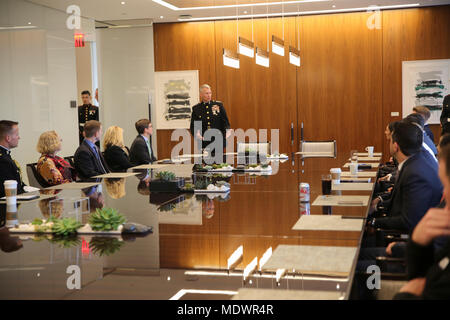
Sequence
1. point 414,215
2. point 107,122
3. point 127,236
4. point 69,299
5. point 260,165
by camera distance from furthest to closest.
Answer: point 107,122 → point 260,165 → point 414,215 → point 127,236 → point 69,299

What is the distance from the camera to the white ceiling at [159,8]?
965 centimetres

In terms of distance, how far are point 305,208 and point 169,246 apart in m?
1.21

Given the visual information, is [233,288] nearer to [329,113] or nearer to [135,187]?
[135,187]

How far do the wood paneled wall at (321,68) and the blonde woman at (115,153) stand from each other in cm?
509

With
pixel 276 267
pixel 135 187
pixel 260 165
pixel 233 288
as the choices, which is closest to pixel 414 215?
pixel 276 267

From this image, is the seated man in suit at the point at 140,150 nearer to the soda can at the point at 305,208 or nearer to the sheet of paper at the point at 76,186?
the sheet of paper at the point at 76,186

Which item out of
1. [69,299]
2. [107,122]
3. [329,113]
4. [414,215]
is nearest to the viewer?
[69,299]

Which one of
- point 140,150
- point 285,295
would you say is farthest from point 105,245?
point 140,150

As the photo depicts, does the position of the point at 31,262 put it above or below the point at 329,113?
below

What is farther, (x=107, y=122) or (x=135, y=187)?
(x=107, y=122)

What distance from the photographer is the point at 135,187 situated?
5047 mm

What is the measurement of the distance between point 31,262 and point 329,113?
31.5ft

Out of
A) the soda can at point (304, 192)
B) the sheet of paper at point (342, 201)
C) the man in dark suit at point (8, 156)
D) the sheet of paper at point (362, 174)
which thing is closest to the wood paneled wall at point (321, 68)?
the sheet of paper at point (362, 174)

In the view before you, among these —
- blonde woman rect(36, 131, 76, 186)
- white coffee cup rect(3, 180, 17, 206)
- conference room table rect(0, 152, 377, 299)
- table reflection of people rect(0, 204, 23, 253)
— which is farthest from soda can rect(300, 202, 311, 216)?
blonde woman rect(36, 131, 76, 186)
